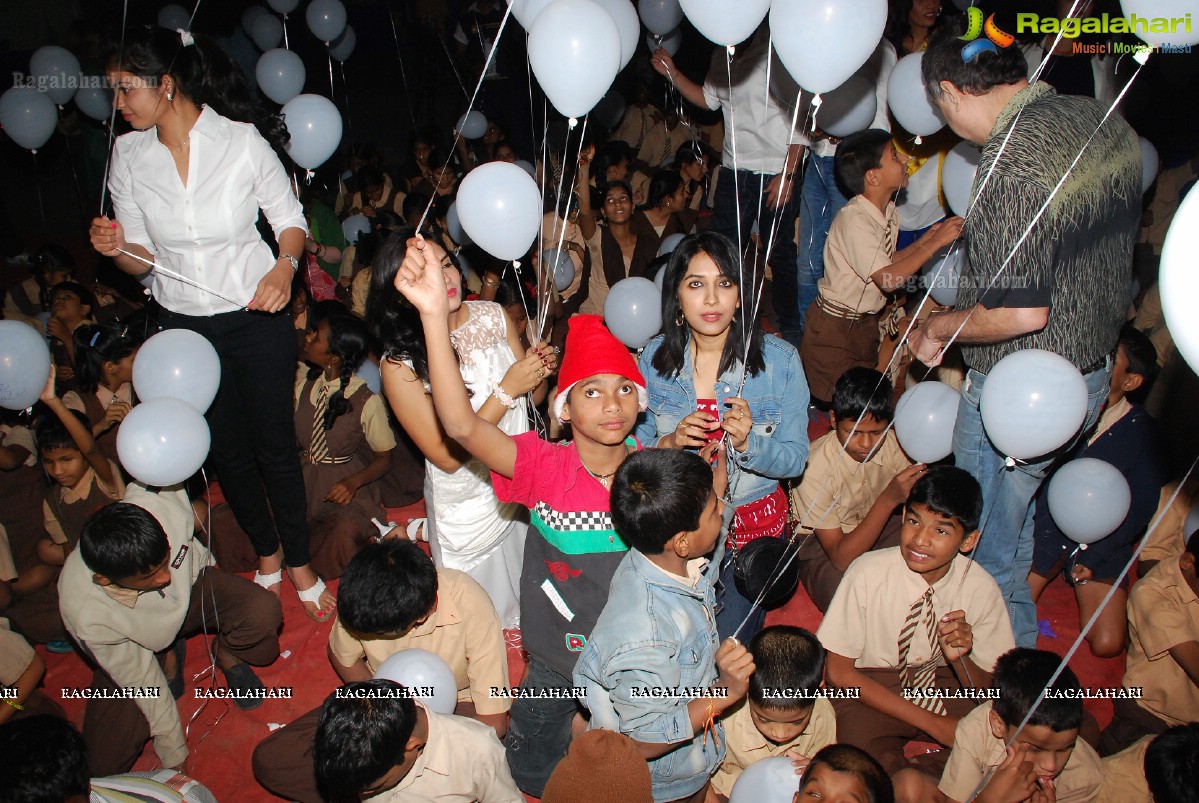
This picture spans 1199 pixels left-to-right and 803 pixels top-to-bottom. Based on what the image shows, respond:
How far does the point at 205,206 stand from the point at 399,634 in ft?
4.40

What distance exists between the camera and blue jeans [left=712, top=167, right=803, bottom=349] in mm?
3812

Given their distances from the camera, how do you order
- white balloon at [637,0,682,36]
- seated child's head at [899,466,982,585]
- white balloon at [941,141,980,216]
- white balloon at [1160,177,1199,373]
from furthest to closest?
white balloon at [637,0,682,36], white balloon at [941,141,980,216], seated child's head at [899,466,982,585], white balloon at [1160,177,1199,373]

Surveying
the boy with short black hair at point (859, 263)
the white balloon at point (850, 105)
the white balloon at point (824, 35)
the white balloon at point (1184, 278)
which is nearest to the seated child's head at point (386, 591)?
the white balloon at point (1184, 278)

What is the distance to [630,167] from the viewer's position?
5.64 metres

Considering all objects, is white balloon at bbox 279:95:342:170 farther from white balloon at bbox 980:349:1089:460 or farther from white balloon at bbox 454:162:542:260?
white balloon at bbox 980:349:1089:460

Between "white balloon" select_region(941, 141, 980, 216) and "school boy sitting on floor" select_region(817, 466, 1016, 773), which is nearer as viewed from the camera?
"school boy sitting on floor" select_region(817, 466, 1016, 773)

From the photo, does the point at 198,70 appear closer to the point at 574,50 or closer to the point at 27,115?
the point at 574,50

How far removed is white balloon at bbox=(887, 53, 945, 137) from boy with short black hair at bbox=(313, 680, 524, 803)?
266cm

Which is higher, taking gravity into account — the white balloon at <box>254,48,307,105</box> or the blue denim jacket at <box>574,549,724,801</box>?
the blue denim jacket at <box>574,549,724,801</box>

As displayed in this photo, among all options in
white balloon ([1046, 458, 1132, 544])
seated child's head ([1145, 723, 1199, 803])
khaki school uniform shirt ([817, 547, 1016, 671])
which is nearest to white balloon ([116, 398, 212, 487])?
khaki school uniform shirt ([817, 547, 1016, 671])

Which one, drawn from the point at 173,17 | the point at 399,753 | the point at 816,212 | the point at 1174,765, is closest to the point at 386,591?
the point at 399,753

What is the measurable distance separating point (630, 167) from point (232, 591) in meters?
3.99

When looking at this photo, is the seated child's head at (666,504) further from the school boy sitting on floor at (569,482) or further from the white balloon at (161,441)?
the white balloon at (161,441)

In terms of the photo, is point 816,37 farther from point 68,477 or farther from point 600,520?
point 68,477
